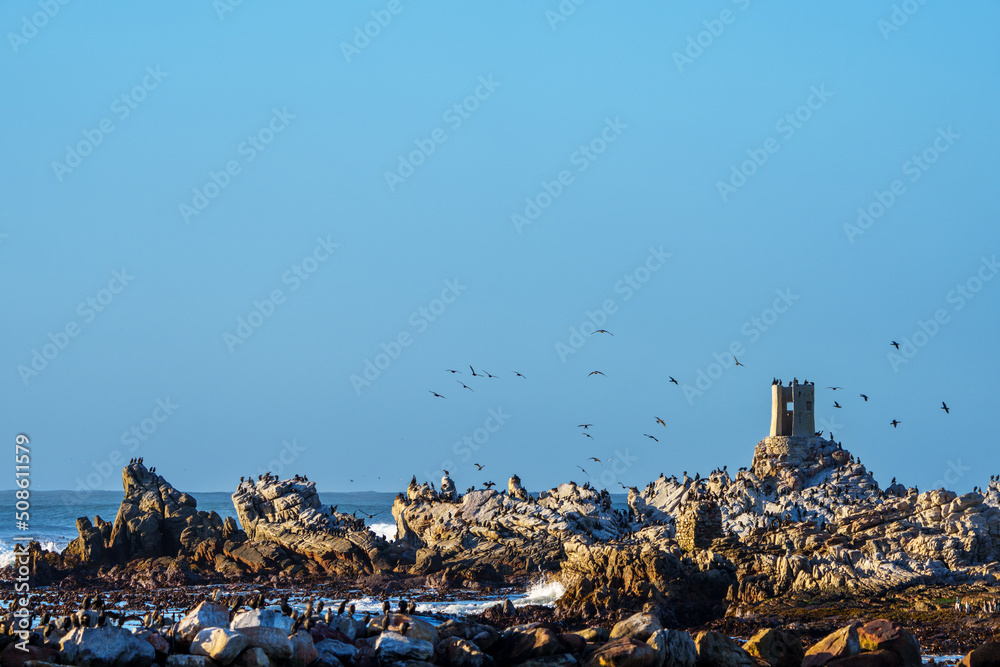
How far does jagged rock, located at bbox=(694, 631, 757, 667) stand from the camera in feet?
106

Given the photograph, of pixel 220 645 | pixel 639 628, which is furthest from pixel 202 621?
pixel 639 628

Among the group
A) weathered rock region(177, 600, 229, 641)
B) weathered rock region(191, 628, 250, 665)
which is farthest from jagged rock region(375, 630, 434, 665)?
weathered rock region(177, 600, 229, 641)

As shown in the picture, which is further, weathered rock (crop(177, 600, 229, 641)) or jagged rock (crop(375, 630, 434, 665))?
jagged rock (crop(375, 630, 434, 665))

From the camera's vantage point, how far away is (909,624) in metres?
41.8

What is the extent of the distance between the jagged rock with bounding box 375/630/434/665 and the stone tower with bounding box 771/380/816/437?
2586 inches

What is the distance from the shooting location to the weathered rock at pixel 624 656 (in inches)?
1246

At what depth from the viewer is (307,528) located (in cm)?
6662

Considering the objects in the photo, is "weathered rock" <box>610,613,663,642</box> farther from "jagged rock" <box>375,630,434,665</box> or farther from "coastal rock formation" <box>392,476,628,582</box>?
"coastal rock formation" <box>392,476,628,582</box>

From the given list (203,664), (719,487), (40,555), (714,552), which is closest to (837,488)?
(719,487)

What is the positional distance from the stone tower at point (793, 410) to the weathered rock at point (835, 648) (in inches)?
2380

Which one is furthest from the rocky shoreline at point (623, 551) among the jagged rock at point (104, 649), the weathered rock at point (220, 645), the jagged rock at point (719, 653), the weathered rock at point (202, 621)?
the jagged rock at point (104, 649)

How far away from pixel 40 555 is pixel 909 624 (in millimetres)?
44430

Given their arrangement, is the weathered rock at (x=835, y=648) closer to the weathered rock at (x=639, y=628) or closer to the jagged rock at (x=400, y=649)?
the weathered rock at (x=639, y=628)

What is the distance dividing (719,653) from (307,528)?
38.5m
